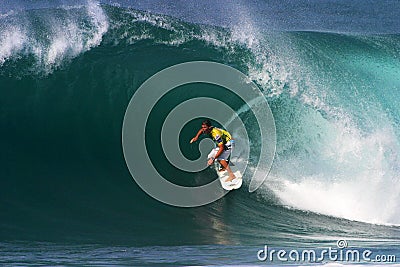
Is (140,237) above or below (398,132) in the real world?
below

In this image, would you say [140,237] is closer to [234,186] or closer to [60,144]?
[234,186]

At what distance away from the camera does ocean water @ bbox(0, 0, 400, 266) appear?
6.90 m

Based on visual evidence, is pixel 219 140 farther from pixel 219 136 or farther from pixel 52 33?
pixel 52 33

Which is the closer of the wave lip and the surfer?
the surfer

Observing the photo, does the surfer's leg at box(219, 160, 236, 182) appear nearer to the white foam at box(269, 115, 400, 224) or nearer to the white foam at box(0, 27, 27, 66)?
the white foam at box(269, 115, 400, 224)

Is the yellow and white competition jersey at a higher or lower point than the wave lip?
lower

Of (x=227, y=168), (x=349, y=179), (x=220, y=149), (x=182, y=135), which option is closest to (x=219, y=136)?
(x=220, y=149)

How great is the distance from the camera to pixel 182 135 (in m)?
9.64

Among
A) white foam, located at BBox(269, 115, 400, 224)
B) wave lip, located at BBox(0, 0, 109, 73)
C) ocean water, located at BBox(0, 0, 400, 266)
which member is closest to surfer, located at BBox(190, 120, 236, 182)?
ocean water, located at BBox(0, 0, 400, 266)

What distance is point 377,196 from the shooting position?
8367 mm

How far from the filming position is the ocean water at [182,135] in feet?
22.6

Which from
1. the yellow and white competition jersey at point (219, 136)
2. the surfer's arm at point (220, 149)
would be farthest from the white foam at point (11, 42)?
the surfer's arm at point (220, 149)

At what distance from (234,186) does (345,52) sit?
14.7ft

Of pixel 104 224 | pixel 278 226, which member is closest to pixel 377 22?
pixel 278 226
